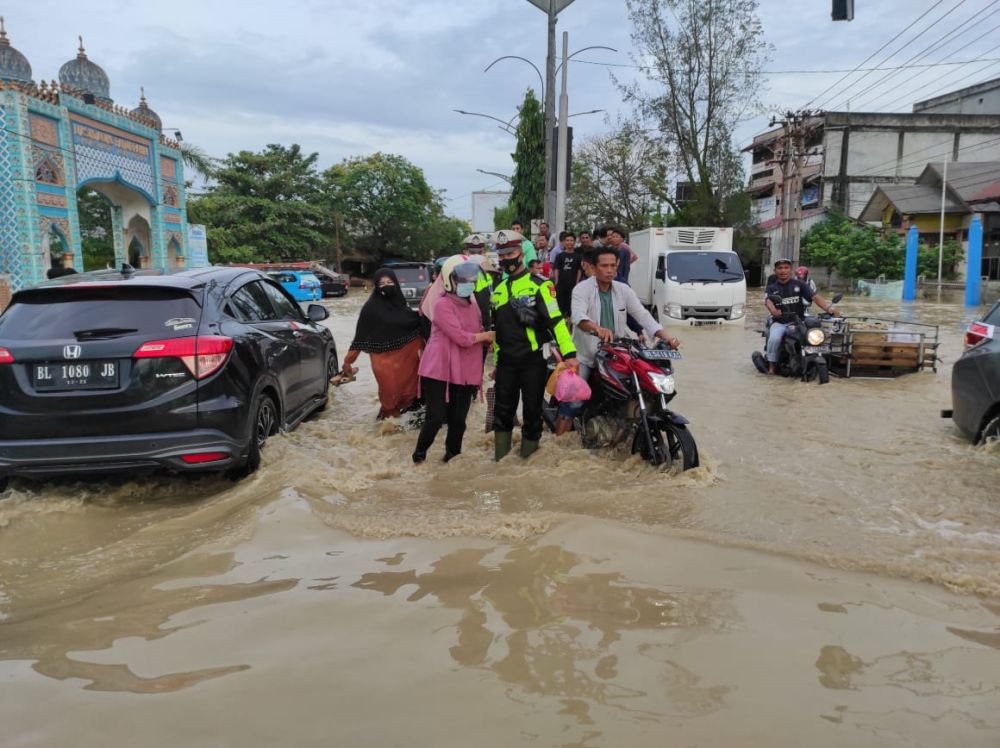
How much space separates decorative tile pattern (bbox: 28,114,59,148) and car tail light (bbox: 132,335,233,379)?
71.0ft

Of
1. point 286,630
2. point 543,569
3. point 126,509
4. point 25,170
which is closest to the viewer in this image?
point 286,630

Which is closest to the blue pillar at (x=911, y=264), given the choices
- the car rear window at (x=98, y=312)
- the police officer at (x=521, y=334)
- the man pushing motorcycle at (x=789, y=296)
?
the man pushing motorcycle at (x=789, y=296)

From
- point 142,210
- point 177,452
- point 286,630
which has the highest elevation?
point 142,210

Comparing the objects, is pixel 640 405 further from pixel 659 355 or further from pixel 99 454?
pixel 99 454

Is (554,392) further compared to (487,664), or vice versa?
(554,392)

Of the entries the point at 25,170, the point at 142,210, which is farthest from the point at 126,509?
the point at 142,210

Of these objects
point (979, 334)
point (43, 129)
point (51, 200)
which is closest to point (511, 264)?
point (979, 334)

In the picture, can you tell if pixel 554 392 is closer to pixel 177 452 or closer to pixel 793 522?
pixel 793 522

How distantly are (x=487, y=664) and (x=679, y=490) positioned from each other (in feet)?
8.08

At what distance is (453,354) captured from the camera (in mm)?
5527

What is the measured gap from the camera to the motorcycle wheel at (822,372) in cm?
938

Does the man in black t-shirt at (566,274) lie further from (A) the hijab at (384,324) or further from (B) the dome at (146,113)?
(B) the dome at (146,113)

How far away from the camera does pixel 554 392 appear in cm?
544

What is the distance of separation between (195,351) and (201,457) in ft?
2.15
